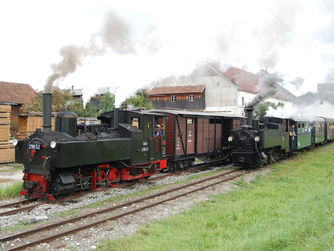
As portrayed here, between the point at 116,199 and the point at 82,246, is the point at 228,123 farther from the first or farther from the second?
the point at 82,246

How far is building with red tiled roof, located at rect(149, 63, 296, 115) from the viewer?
32.5 metres

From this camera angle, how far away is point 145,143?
11.1 meters

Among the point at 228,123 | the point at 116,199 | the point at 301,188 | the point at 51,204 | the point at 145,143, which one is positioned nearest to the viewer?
the point at 51,204

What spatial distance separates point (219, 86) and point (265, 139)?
19128mm

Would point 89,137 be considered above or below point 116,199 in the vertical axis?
above

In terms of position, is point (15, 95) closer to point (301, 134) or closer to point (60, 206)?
point (301, 134)

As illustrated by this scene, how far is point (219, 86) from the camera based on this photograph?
109 feet

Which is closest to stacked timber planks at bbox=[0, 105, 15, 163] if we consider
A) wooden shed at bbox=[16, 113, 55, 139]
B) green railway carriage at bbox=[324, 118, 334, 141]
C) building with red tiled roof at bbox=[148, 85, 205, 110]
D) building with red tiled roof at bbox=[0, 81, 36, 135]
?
wooden shed at bbox=[16, 113, 55, 139]

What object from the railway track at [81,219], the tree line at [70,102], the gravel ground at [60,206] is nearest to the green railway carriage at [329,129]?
the tree line at [70,102]

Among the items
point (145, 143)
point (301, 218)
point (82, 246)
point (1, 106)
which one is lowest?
point (82, 246)

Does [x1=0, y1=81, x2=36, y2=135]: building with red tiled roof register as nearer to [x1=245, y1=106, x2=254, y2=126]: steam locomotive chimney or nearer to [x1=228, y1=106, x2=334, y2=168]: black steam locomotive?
[x1=228, y1=106, x2=334, y2=168]: black steam locomotive

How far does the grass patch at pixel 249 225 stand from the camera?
4930 mm

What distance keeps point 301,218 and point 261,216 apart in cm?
114

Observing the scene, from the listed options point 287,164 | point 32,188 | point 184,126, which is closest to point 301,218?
point 32,188
